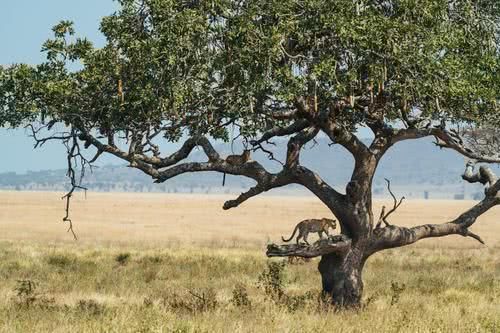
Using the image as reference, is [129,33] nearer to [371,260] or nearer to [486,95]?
[486,95]

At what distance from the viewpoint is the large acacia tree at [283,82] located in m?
14.3

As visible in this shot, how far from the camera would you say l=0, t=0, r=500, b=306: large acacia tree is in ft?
46.9

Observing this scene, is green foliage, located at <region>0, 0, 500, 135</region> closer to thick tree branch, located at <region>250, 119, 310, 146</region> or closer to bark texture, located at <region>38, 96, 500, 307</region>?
bark texture, located at <region>38, 96, 500, 307</region>

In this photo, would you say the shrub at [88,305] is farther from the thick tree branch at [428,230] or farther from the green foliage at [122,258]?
the green foliage at [122,258]

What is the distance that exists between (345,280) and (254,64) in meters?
6.50

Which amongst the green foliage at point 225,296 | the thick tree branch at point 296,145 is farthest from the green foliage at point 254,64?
the green foliage at point 225,296

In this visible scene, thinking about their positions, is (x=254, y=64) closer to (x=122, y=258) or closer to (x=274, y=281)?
(x=274, y=281)

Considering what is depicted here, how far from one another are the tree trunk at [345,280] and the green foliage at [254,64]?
3.88 m

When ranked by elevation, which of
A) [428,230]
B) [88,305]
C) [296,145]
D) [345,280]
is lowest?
[88,305]

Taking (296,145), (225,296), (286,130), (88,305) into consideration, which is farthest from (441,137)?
(88,305)

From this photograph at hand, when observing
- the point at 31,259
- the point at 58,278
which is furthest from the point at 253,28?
the point at 31,259

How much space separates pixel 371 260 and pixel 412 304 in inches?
616

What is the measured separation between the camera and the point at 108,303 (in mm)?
21031

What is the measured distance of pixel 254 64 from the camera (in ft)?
47.0
